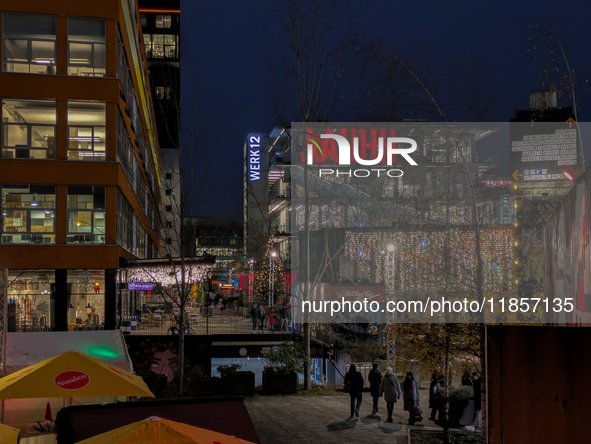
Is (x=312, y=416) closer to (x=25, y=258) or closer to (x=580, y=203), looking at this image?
(x=580, y=203)

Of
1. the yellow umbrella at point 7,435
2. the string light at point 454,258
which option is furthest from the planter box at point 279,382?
the yellow umbrella at point 7,435

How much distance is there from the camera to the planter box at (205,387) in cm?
1736

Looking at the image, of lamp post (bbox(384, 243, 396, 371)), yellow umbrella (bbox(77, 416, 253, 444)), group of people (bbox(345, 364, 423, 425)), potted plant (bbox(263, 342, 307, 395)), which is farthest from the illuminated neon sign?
yellow umbrella (bbox(77, 416, 253, 444))

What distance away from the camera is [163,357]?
69.8 feet

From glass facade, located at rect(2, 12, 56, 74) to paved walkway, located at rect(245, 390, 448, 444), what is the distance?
55.5 ft

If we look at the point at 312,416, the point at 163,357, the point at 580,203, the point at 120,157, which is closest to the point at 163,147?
the point at 120,157

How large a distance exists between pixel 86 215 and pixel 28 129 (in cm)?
436

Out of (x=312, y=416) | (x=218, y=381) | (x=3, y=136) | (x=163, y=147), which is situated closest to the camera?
(x=312, y=416)

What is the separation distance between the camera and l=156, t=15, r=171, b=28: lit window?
9038 cm

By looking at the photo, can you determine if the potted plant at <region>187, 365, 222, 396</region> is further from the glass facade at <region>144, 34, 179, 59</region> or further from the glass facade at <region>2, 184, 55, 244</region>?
the glass facade at <region>144, 34, 179, 59</region>

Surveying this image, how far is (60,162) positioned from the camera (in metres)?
23.4

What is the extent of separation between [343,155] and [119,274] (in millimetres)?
24773

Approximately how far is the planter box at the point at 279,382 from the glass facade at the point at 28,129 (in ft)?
44.3

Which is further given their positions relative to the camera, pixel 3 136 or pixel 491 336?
pixel 3 136
